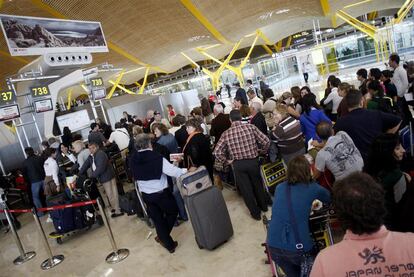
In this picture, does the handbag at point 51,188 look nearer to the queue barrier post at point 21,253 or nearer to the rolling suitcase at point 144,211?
the queue barrier post at point 21,253

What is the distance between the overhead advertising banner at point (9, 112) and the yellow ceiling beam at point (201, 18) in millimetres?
6987

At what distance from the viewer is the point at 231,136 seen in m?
4.73

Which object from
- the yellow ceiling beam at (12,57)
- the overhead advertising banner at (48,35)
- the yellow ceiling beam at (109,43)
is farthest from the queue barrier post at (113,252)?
the yellow ceiling beam at (12,57)

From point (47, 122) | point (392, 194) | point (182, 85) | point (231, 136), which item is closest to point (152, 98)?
point (47, 122)

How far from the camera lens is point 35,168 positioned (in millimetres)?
7250

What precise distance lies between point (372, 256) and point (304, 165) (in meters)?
1.18

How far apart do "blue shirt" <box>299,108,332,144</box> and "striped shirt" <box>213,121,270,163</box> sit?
676mm

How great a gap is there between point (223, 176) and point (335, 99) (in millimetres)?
2651

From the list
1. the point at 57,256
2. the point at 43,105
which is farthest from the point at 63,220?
the point at 43,105

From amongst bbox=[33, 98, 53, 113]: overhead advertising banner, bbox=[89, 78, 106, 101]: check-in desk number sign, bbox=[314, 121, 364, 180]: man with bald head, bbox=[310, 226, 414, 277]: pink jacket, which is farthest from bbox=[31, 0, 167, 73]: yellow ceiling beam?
bbox=[310, 226, 414, 277]: pink jacket

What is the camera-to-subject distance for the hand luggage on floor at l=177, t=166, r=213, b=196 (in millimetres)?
4188

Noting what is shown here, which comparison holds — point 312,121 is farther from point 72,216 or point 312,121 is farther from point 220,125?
point 72,216

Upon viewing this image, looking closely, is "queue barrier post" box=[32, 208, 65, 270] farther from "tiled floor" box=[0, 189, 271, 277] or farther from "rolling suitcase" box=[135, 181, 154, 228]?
"rolling suitcase" box=[135, 181, 154, 228]

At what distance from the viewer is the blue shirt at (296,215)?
2.40 meters
